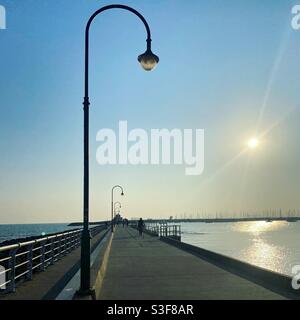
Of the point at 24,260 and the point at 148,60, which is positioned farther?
the point at 24,260

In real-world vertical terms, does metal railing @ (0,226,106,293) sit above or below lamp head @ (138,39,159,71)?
below

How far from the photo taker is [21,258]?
62.2ft

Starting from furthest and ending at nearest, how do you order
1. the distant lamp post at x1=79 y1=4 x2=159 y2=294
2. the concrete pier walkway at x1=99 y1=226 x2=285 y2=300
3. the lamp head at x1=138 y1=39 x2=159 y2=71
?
1. the lamp head at x1=138 y1=39 x2=159 y2=71
2. the concrete pier walkway at x1=99 y1=226 x2=285 y2=300
3. the distant lamp post at x1=79 y1=4 x2=159 y2=294

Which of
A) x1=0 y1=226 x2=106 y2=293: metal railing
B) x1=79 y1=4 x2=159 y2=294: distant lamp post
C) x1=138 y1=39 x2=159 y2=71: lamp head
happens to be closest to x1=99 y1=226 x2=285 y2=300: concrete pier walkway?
x1=79 y1=4 x2=159 y2=294: distant lamp post

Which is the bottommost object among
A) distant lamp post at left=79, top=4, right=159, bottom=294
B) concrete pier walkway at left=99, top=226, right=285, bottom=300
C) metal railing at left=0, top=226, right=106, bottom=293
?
concrete pier walkway at left=99, top=226, right=285, bottom=300

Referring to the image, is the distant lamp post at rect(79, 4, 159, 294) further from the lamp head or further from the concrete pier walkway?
the concrete pier walkway

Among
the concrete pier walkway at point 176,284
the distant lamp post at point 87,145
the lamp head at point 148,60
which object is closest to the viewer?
the distant lamp post at point 87,145

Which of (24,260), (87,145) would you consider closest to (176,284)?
(87,145)

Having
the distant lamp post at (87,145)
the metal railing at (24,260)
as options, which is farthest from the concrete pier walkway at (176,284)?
the metal railing at (24,260)

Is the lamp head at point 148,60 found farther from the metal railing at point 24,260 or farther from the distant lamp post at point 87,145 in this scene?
the metal railing at point 24,260

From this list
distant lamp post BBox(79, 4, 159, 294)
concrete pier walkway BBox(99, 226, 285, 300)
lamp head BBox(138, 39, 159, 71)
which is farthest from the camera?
lamp head BBox(138, 39, 159, 71)

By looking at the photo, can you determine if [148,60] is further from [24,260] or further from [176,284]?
[24,260]
